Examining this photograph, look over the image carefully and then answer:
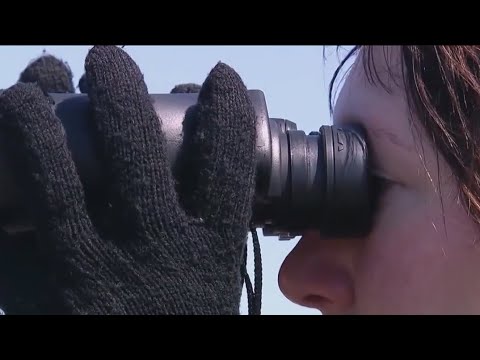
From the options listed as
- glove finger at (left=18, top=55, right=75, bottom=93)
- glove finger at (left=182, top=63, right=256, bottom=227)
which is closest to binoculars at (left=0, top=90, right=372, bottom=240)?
glove finger at (left=182, top=63, right=256, bottom=227)

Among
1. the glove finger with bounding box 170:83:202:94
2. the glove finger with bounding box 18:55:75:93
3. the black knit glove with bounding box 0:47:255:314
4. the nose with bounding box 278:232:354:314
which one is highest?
the glove finger with bounding box 18:55:75:93

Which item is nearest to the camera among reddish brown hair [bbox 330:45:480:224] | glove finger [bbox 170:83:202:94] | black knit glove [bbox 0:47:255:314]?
black knit glove [bbox 0:47:255:314]

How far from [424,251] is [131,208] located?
0.29 metres

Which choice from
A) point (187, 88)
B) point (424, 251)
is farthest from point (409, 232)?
point (187, 88)

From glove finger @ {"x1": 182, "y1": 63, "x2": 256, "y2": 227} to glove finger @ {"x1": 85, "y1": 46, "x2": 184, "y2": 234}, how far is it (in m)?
0.03

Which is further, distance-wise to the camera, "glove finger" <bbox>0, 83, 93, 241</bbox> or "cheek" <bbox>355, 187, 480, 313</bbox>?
"cheek" <bbox>355, 187, 480, 313</bbox>

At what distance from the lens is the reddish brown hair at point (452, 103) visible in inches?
32.6

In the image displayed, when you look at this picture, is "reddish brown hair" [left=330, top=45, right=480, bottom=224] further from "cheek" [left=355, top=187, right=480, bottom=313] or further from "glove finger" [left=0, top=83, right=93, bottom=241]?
"glove finger" [left=0, top=83, right=93, bottom=241]

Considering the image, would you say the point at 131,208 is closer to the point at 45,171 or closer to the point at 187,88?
the point at 45,171

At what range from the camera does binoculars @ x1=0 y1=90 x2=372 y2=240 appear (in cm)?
80

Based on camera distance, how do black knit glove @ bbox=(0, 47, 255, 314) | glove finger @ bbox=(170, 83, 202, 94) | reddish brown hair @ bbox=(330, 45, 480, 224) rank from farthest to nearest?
glove finger @ bbox=(170, 83, 202, 94), reddish brown hair @ bbox=(330, 45, 480, 224), black knit glove @ bbox=(0, 47, 255, 314)

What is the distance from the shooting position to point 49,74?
0.96 metres

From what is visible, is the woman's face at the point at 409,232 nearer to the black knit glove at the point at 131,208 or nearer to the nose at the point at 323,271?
the nose at the point at 323,271
